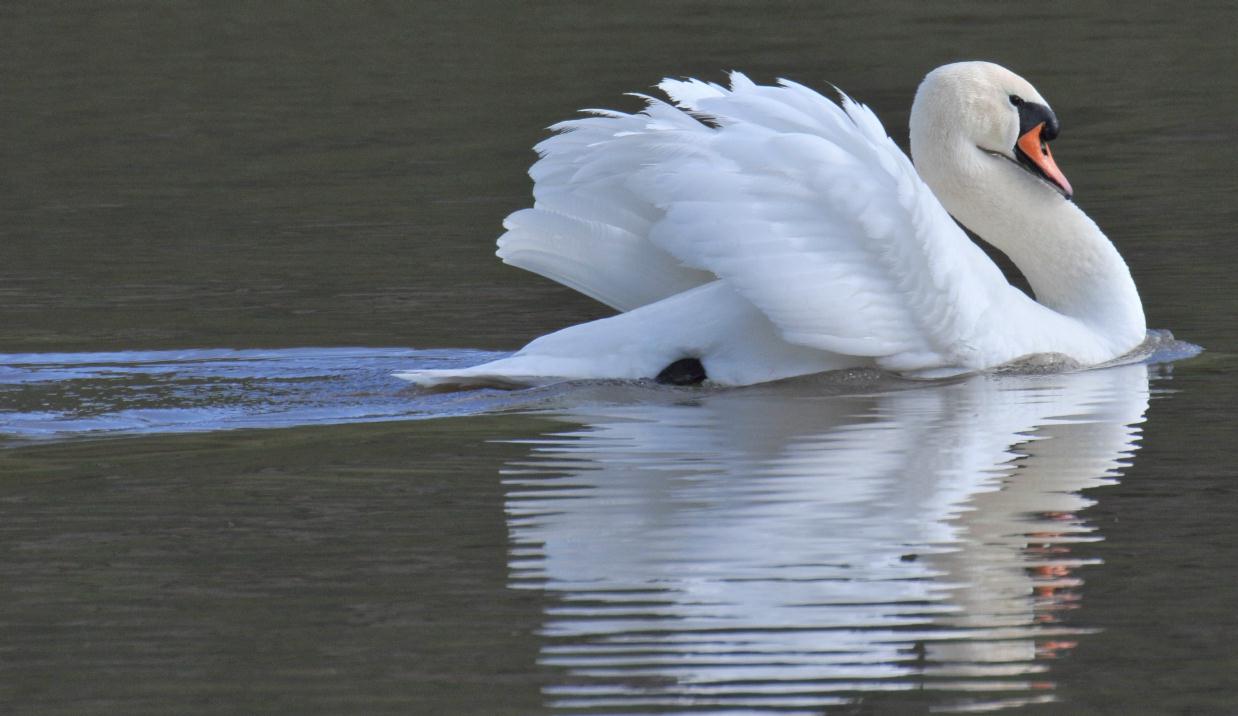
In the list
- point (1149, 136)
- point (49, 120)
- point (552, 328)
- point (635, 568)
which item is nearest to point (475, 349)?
point (552, 328)

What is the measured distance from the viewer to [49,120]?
16031 millimetres

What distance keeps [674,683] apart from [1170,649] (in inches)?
42.9

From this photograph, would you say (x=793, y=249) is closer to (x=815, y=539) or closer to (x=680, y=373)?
(x=680, y=373)

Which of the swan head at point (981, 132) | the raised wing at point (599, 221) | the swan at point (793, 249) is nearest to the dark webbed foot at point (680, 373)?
the swan at point (793, 249)

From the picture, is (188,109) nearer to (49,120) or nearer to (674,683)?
(49,120)

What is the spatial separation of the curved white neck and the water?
333 mm

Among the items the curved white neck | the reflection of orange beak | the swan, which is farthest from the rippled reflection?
the reflection of orange beak

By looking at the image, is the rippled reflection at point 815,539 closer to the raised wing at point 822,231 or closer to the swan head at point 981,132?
the raised wing at point 822,231

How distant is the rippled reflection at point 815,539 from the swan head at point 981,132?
1000mm

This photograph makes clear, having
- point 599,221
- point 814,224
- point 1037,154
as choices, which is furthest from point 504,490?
point 1037,154

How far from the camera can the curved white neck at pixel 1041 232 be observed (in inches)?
340

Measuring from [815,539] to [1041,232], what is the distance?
3.34 metres

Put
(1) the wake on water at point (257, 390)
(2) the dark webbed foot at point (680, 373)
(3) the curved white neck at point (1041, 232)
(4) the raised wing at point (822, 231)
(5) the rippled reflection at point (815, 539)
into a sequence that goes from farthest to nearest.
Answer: (3) the curved white neck at point (1041, 232)
(2) the dark webbed foot at point (680, 373)
(1) the wake on water at point (257, 390)
(4) the raised wing at point (822, 231)
(5) the rippled reflection at point (815, 539)

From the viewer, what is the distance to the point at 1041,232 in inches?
348
